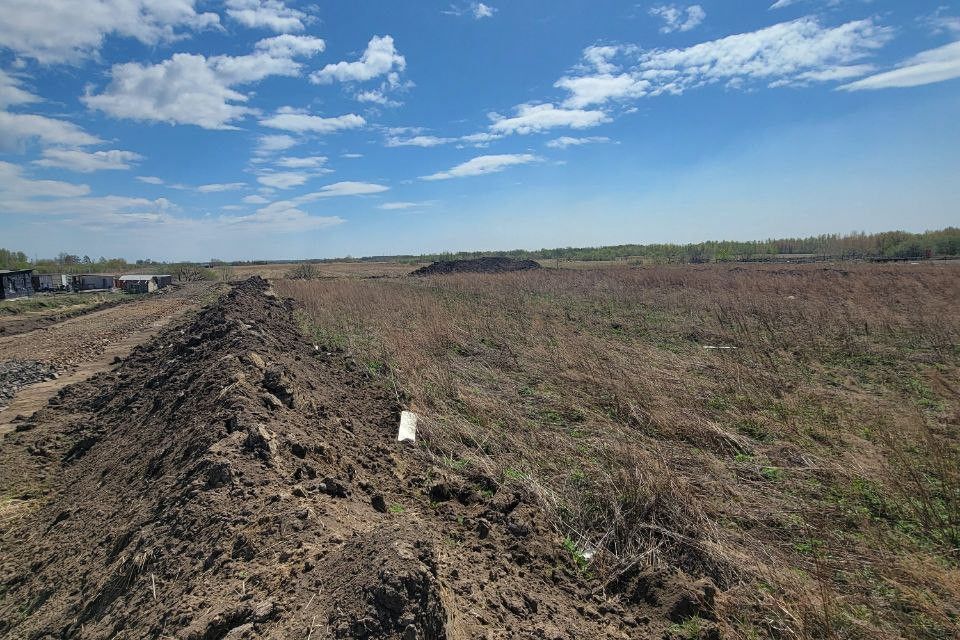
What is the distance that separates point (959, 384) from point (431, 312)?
1115 centimetres

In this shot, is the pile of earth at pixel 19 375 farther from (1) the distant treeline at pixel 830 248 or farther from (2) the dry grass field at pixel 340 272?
(1) the distant treeline at pixel 830 248

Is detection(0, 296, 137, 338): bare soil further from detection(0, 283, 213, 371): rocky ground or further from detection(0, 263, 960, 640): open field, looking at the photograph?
detection(0, 263, 960, 640): open field

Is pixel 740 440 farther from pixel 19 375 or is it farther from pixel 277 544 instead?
pixel 19 375

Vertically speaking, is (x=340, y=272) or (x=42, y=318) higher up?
(x=340, y=272)

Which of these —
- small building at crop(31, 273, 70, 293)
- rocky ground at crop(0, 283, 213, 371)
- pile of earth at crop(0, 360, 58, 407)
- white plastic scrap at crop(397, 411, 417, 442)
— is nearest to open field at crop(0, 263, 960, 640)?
white plastic scrap at crop(397, 411, 417, 442)

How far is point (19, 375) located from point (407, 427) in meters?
9.70

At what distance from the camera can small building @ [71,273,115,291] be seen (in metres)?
31.3

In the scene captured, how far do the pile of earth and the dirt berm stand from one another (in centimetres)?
432

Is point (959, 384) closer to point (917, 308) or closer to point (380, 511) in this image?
point (917, 308)

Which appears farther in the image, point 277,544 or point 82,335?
point 82,335

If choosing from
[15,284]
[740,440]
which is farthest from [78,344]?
[15,284]

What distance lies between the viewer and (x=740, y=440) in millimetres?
5336

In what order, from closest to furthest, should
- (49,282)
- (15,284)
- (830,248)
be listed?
(15,284) → (49,282) → (830,248)

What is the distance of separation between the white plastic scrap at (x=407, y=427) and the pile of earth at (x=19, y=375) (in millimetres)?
7592
